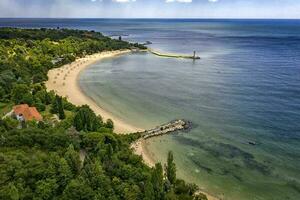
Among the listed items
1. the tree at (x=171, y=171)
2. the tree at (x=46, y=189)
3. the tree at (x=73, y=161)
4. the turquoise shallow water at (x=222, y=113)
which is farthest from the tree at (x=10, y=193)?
the turquoise shallow water at (x=222, y=113)

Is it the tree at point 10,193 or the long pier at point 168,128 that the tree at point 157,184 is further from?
the long pier at point 168,128

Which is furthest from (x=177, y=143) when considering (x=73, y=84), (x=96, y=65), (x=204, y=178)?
(x=96, y=65)

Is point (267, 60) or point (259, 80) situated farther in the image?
point (267, 60)

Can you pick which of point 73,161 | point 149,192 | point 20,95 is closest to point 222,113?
point 149,192

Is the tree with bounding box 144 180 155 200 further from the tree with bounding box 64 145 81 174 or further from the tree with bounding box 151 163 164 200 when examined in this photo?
the tree with bounding box 64 145 81 174

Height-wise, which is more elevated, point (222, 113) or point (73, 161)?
point (73, 161)

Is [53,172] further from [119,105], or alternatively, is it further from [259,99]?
[259,99]

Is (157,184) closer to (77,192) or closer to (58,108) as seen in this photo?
(77,192)
